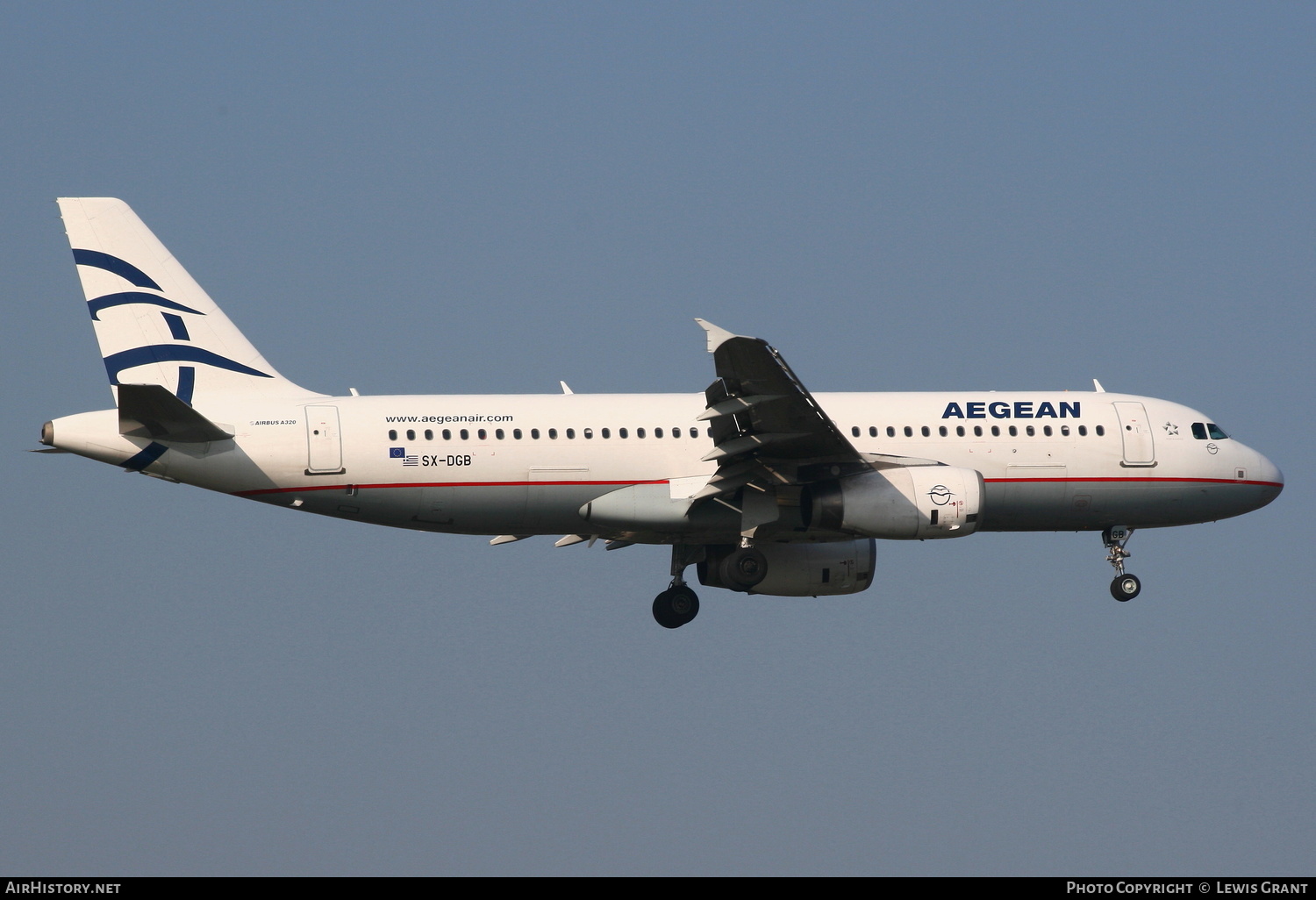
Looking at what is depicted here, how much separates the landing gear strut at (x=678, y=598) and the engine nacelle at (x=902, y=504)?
235 inches

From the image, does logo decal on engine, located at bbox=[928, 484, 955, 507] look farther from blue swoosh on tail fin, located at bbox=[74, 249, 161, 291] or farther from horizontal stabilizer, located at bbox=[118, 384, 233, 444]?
blue swoosh on tail fin, located at bbox=[74, 249, 161, 291]

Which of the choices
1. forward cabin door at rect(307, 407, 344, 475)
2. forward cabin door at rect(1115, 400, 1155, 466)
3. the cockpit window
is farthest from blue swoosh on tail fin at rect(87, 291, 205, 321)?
the cockpit window

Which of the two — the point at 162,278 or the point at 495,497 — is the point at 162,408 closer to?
the point at 162,278

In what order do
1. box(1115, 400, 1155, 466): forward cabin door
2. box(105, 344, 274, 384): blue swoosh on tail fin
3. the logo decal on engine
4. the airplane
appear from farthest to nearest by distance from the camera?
box(1115, 400, 1155, 466): forward cabin door, box(105, 344, 274, 384): blue swoosh on tail fin, the logo decal on engine, the airplane

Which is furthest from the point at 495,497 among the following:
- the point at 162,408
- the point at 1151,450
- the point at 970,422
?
the point at 1151,450

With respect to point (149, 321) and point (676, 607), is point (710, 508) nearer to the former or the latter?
point (676, 607)

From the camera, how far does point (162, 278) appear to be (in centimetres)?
3975

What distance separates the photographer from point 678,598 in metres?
43.0

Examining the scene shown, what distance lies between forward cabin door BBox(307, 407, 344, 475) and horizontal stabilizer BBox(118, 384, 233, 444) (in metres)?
1.73

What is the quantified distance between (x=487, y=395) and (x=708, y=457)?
5702 millimetres

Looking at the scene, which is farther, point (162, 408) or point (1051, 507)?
point (1051, 507)

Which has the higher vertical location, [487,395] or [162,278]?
[162,278]

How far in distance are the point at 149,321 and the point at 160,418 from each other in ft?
12.9

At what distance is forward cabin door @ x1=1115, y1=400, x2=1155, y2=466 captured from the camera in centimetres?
4172
